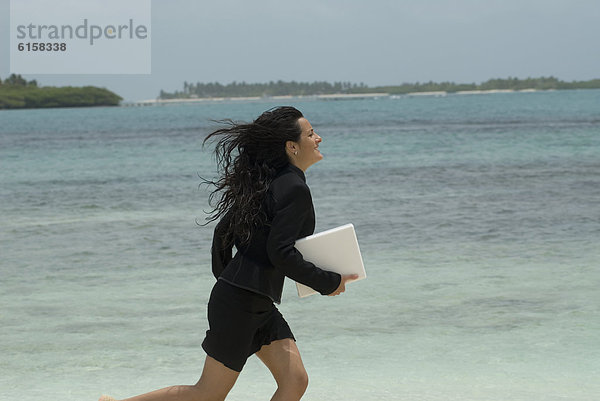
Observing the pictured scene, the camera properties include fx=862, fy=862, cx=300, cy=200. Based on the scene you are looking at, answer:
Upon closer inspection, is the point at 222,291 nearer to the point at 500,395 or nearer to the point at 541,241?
the point at 500,395

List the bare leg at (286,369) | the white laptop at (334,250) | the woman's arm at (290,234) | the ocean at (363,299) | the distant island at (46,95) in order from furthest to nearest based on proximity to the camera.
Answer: the distant island at (46,95), the ocean at (363,299), the bare leg at (286,369), the white laptop at (334,250), the woman's arm at (290,234)

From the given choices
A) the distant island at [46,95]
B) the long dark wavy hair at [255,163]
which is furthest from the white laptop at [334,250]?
the distant island at [46,95]

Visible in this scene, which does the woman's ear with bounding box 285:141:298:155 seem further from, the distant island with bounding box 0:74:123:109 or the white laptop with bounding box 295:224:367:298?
the distant island with bounding box 0:74:123:109

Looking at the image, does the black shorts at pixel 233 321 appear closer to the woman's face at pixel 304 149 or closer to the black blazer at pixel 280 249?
the black blazer at pixel 280 249

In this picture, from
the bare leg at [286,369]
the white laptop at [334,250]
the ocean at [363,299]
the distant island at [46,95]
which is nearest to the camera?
the white laptop at [334,250]

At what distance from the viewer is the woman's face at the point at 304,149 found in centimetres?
335

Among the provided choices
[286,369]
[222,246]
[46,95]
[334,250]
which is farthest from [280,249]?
[46,95]

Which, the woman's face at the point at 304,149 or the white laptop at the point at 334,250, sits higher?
the woman's face at the point at 304,149

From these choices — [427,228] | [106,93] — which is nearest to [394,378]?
[427,228]

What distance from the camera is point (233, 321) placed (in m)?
3.26

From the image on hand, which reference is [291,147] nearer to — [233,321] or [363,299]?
[233,321]

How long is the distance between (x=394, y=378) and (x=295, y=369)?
195 cm

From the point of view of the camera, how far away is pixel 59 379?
5375 millimetres

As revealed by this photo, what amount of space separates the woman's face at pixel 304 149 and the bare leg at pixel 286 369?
71cm
